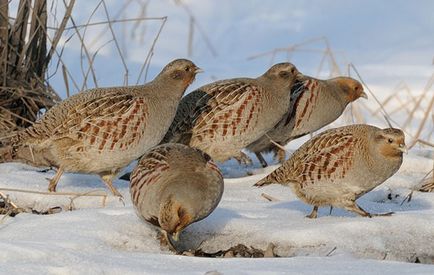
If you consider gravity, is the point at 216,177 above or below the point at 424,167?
above

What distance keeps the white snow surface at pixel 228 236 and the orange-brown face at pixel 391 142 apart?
371 millimetres

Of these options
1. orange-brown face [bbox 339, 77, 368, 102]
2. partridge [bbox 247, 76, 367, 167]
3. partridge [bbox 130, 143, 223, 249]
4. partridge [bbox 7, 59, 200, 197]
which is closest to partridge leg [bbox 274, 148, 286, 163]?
partridge [bbox 247, 76, 367, 167]

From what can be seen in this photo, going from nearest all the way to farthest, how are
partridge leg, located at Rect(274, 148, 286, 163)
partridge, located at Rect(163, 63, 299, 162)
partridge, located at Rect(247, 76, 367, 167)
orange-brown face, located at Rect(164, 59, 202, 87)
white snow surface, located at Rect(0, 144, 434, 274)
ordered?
1. white snow surface, located at Rect(0, 144, 434, 274)
2. orange-brown face, located at Rect(164, 59, 202, 87)
3. partridge, located at Rect(163, 63, 299, 162)
4. partridge, located at Rect(247, 76, 367, 167)
5. partridge leg, located at Rect(274, 148, 286, 163)

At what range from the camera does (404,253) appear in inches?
183

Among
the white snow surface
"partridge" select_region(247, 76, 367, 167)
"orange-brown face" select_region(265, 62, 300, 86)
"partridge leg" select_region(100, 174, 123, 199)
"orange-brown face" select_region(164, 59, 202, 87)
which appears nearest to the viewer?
the white snow surface

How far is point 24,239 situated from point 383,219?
187 centimetres

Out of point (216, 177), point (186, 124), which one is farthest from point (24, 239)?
point (186, 124)

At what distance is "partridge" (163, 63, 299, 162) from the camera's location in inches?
282

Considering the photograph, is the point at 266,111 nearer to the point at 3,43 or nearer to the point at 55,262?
the point at 3,43

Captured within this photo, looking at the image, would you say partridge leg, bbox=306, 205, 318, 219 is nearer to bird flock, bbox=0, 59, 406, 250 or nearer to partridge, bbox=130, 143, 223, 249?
bird flock, bbox=0, 59, 406, 250

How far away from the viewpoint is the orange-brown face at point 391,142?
5.29 m

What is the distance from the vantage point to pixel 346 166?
5355 mm

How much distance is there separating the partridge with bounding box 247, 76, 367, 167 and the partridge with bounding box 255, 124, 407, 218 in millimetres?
2256

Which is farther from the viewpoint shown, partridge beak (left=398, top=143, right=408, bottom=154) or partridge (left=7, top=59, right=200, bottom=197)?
partridge (left=7, top=59, right=200, bottom=197)
